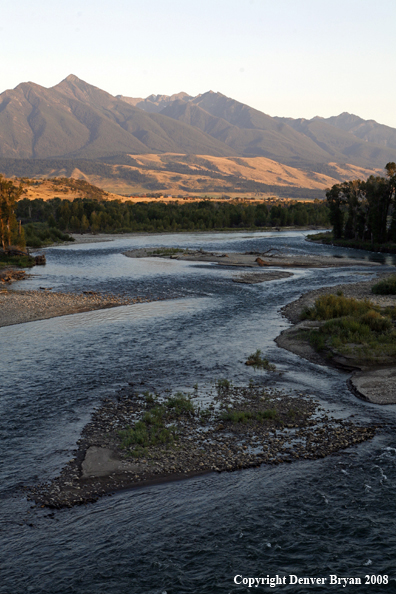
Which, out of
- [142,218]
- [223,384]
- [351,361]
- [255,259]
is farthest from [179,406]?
[142,218]

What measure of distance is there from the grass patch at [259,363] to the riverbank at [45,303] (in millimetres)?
18689

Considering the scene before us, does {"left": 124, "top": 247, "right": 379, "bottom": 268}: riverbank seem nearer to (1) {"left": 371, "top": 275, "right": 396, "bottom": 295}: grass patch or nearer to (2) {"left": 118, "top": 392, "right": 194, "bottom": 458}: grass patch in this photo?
(1) {"left": 371, "top": 275, "right": 396, "bottom": 295}: grass patch

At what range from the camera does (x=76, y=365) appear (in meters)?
26.1

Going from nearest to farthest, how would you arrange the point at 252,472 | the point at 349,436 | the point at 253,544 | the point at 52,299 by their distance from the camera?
the point at 253,544 → the point at 252,472 → the point at 349,436 → the point at 52,299

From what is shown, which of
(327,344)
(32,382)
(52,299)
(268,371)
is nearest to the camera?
(32,382)

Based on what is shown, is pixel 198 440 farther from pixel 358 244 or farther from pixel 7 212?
pixel 358 244

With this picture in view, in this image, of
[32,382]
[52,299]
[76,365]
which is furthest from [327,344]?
[52,299]

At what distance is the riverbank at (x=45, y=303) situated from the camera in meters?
38.4

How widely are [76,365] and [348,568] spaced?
1757cm

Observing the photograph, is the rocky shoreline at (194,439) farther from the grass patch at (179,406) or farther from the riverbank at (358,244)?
the riverbank at (358,244)

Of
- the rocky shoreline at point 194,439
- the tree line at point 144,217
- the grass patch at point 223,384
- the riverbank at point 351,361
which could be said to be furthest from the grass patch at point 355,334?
the tree line at point 144,217

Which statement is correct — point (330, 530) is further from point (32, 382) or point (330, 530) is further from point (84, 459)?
point (32, 382)

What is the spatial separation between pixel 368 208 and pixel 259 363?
79.0 m

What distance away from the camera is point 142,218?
161 metres
